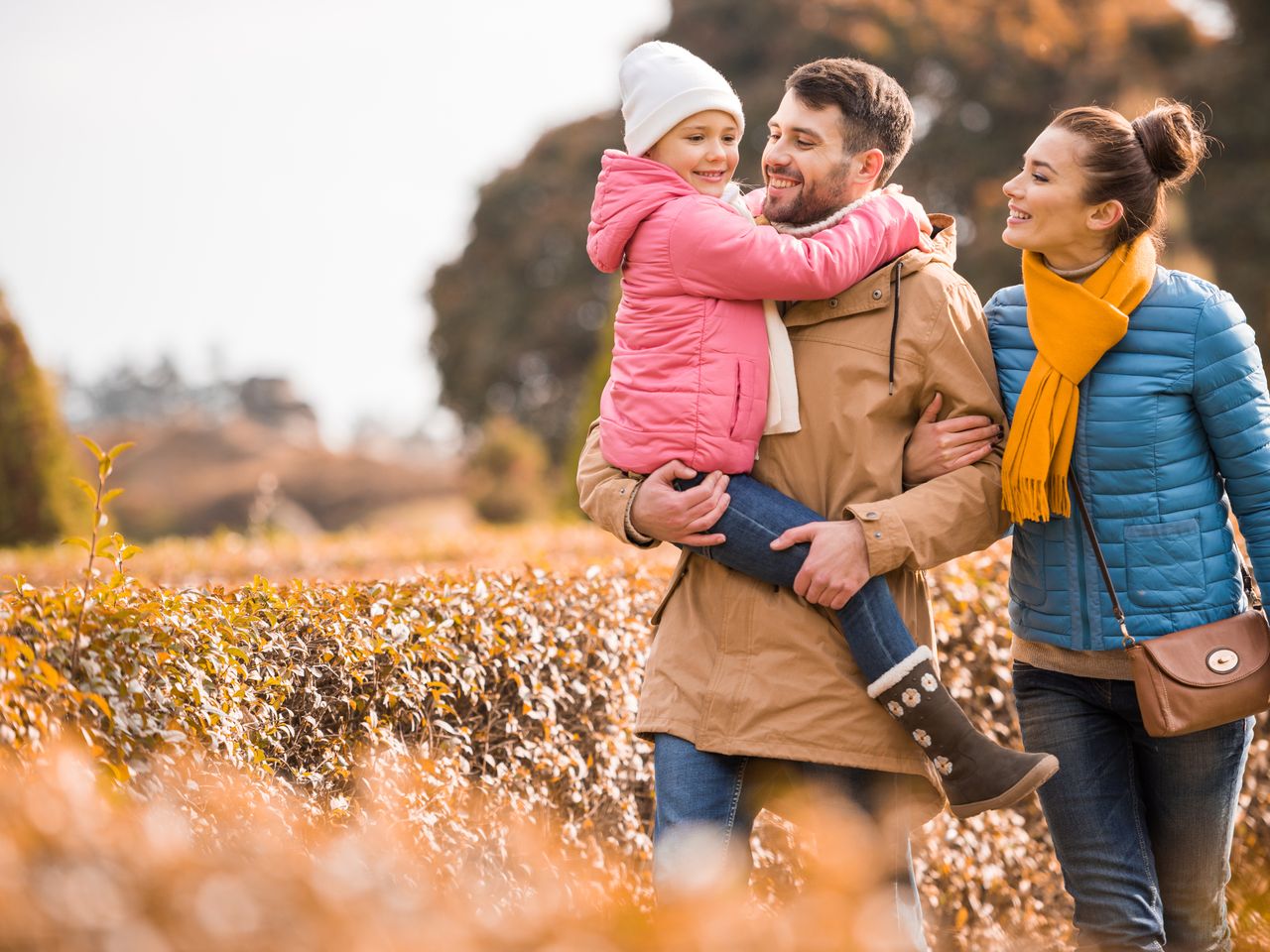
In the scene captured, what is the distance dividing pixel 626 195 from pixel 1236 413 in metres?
1.40

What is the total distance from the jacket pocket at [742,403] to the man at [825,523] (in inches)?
4.6

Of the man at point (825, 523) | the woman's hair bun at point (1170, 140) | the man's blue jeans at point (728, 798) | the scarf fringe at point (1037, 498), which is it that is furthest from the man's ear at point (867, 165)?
the man's blue jeans at point (728, 798)

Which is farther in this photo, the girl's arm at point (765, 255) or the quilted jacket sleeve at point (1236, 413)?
the quilted jacket sleeve at point (1236, 413)

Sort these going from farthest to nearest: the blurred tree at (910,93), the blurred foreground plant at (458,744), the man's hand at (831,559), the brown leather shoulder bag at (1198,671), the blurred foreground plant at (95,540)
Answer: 1. the blurred tree at (910,93)
2. the brown leather shoulder bag at (1198,671)
3. the man's hand at (831,559)
4. the blurred foreground plant at (95,540)
5. the blurred foreground plant at (458,744)

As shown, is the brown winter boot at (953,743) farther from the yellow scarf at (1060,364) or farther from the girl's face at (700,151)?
the girl's face at (700,151)

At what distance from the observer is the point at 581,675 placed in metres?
3.97

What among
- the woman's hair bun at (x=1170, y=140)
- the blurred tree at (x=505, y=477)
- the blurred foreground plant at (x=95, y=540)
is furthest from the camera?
the blurred tree at (x=505, y=477)

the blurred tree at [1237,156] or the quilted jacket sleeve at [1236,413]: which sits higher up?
the blurred tree at [1237,156]

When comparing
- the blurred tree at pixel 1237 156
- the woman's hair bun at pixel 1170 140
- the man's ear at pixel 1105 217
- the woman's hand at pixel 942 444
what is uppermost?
the blurred tree at pixel 1237 156

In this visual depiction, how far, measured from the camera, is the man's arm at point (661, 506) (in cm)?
269

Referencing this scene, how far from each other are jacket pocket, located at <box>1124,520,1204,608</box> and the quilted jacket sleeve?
12 centimetres

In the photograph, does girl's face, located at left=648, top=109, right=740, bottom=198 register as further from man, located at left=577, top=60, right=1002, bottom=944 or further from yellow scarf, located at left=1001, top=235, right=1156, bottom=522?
yellow scarf, located at left=1001, top=235, right=1156, bottom=522

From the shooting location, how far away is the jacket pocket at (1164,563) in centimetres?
282

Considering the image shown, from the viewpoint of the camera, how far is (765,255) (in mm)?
2639
